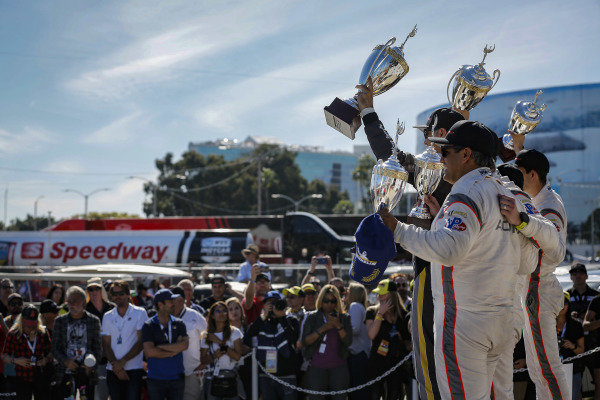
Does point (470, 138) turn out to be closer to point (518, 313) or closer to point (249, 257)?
point (518, 313)

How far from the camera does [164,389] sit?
813 cm

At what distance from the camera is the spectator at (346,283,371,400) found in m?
8.41

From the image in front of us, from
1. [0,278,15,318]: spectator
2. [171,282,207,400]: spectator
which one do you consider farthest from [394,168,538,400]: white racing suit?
[0,278,15,318]: spectator

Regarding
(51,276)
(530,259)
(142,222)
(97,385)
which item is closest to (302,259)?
(142,222)

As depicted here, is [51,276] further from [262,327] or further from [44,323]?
[262,327]

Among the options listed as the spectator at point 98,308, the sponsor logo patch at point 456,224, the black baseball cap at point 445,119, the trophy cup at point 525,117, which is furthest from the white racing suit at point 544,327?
the spectator at point 98,308

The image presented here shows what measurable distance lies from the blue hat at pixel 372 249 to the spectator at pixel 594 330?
568 centimetres

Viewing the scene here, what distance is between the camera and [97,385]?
9.05 m

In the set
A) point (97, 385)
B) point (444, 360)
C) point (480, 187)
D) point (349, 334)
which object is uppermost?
point (480, 187)

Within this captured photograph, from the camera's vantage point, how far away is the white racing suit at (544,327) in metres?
4.38

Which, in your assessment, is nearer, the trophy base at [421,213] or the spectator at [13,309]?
the trophy base at [421,213]

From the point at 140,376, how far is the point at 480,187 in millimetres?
6318

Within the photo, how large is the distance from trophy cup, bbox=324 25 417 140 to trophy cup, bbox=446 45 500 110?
65cm

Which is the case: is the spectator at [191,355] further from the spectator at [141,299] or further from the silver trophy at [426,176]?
the silver trophy at [426,176]
